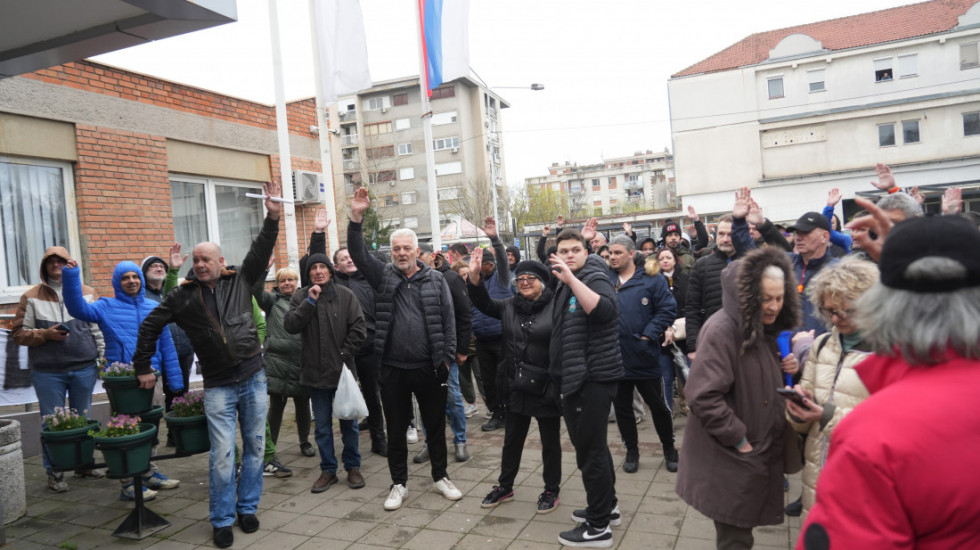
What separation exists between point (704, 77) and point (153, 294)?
4054cm

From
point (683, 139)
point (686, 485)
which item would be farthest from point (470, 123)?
point (686, 485)

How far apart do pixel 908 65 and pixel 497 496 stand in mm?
42939

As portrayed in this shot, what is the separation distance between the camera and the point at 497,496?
17.0 ft

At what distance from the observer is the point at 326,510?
5277mm

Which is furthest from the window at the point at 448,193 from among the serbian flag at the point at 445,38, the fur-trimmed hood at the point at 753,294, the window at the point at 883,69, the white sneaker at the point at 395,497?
the fur-trimmed hood at the point at 753,294

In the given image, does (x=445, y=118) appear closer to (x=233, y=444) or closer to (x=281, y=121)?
(x=281, y=121)

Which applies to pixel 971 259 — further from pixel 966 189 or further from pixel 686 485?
pixel 966 189

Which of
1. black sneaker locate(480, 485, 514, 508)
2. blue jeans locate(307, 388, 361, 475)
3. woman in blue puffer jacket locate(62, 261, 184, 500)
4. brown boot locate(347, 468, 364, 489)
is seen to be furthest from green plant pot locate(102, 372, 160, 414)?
black sneaker locate(480, 485, 514, 508)

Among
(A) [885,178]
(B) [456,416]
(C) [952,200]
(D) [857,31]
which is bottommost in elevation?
(B) [456,416]

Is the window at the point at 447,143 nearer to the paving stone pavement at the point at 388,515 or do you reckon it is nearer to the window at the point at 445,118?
the window at the point at 445,118

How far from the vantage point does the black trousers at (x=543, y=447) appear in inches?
195

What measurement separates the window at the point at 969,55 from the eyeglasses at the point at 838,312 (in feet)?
143

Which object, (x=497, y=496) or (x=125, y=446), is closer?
(x=125, y=446)

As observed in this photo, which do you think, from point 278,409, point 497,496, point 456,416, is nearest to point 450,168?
point 278,409
